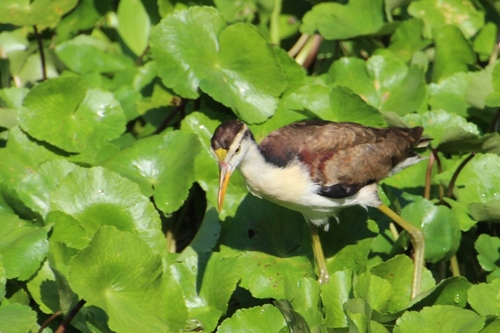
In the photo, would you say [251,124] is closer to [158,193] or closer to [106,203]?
[158,193]

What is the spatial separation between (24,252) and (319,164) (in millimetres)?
1570

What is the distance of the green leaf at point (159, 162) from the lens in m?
4.68

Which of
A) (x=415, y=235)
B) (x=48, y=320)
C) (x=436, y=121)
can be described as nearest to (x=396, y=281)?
(x=415, y=235)

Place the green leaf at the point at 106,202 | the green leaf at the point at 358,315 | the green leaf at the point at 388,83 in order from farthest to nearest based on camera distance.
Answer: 1. the green leaf at the point at 388,83
2. the green leaf at the point at 106,202
3. the green leaf at the point at 358,315

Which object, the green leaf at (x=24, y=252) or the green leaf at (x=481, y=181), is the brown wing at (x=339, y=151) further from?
the green leaf at (x=24, y=252)

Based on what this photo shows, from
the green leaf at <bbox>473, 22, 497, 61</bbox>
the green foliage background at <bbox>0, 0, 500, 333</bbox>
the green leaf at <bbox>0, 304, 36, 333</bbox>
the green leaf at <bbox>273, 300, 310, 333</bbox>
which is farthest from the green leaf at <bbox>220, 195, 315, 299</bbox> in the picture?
the green leaf at <bbox>473, 22, 497, 61</bbox>

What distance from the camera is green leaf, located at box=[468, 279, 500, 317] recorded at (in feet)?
12.8

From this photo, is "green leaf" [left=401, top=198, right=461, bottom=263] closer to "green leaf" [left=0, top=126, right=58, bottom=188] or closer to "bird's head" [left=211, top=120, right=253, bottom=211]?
"bird's head" [left=211, top=120, right=253, bottom=211]

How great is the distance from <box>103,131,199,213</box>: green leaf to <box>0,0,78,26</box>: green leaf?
108 centimetres

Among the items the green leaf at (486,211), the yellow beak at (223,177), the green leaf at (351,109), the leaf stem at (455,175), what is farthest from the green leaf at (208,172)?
the green leaf at (486,211)

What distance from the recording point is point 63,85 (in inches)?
197

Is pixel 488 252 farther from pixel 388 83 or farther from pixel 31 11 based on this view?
pixel 31 11

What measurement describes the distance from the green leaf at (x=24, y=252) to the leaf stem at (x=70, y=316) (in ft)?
0.96

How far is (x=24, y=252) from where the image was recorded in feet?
13.6
